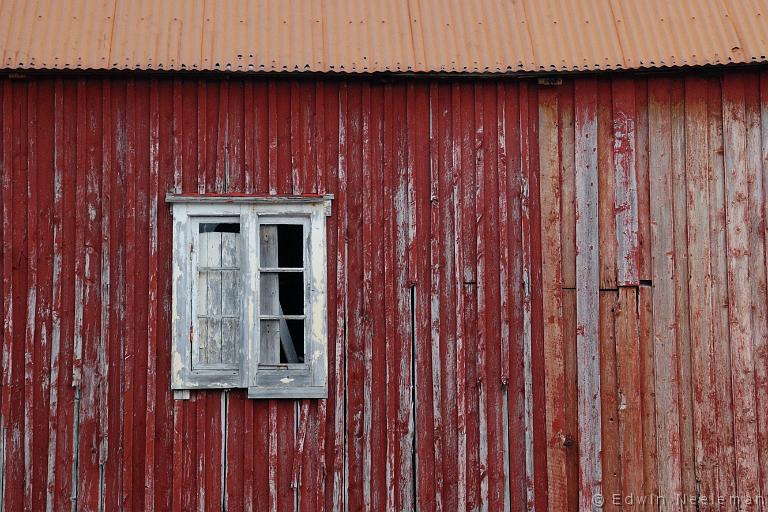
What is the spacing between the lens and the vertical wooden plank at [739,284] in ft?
22.1

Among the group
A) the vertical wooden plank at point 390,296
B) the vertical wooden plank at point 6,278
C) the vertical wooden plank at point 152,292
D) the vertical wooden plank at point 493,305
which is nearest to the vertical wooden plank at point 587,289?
the vertical wooden plank at point 493,305

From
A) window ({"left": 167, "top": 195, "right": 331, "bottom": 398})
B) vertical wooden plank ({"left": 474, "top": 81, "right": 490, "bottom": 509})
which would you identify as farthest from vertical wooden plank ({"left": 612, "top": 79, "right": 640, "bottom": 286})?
window ({"left": 167, "top": 195, "right": 331, "bottom": 398})

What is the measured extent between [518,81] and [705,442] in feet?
10.7

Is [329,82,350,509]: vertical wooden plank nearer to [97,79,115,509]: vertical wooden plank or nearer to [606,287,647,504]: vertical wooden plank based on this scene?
[97,79,115,509]: vertical wooden plank

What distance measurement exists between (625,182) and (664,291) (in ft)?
3.08

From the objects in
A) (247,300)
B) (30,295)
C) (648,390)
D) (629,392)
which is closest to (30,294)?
(30,295)

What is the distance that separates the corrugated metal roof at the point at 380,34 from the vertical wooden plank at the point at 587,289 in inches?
17.4

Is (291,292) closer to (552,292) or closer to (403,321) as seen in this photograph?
(403,321)

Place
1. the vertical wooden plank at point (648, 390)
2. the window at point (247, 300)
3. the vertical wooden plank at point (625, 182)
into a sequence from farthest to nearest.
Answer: the vertical wooden plank at point (625, 182)
the vertical wooden plank at point (648, 390)
the window at point (247, 300)

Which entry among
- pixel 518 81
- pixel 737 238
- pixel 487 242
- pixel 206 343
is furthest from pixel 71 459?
pixel 737 238

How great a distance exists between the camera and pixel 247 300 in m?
6.68

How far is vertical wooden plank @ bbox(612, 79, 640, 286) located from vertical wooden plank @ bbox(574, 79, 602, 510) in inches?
6.7

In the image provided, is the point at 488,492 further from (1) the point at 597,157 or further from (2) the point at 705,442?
(1) the point at 597,157

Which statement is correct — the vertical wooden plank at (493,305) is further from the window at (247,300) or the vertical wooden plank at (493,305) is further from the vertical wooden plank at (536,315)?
the window at (247,300)
